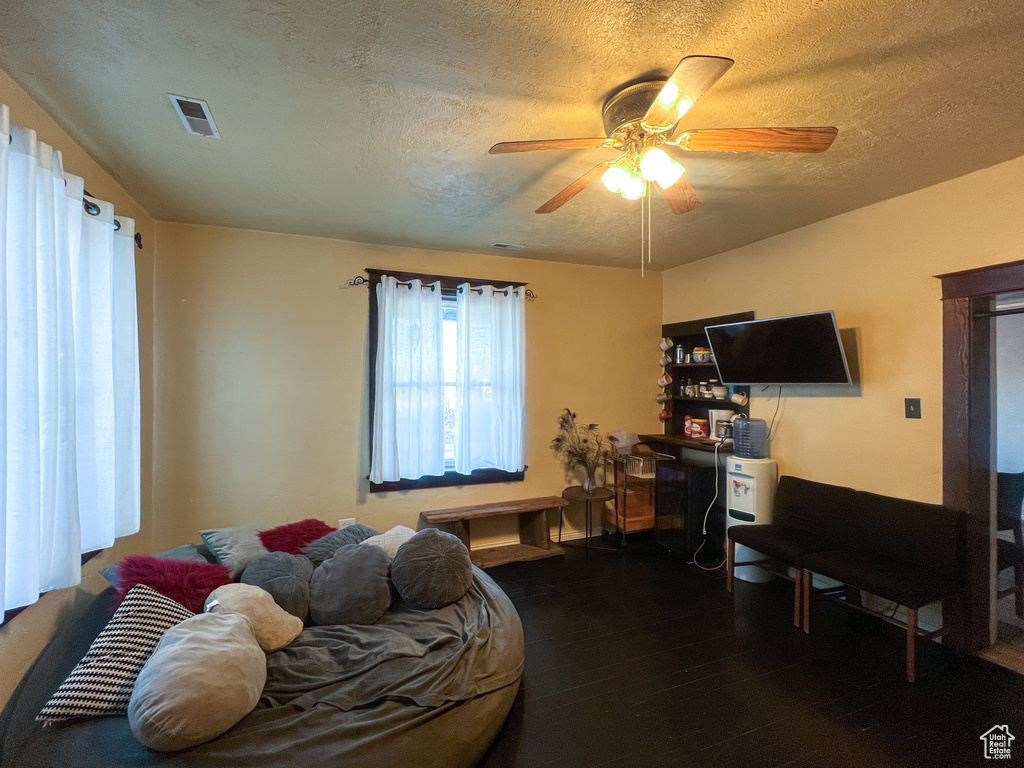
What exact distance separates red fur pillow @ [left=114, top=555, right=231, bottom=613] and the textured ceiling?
1.83 metres

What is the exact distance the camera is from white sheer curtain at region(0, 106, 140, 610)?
1351 mm

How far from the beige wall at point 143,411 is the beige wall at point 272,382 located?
86mm

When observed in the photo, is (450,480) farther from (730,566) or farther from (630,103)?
(630,103)

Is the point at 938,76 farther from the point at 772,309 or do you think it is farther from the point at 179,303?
the point at 179,303

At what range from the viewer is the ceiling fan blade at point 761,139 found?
4.44 feet

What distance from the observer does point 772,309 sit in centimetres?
315

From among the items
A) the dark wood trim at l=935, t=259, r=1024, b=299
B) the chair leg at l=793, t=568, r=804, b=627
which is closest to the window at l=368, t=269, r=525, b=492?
the chair leg at l=793, t=568, r=804, b=627

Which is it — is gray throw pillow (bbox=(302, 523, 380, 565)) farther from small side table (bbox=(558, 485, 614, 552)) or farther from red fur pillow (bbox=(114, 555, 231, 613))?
small side table (bbox=(558, 485, 614, 552))

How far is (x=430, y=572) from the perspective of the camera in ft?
6.88

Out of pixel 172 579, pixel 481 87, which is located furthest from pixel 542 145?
pixel 172 579

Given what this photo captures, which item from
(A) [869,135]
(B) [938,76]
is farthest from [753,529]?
(B) [938,76]

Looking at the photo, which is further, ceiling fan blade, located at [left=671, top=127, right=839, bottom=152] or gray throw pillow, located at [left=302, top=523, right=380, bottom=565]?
gray throw pillow, located at [left=302, top=523, right=380, bottom=565]

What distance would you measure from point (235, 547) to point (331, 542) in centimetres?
47

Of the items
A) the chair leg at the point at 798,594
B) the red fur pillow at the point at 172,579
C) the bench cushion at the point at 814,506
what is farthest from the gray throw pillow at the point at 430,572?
the bench cushion at the point at 814,506
